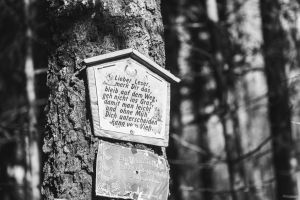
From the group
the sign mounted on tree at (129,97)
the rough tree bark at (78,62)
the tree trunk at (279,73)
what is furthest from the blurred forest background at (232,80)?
the sign mounted on tree at (129,97)

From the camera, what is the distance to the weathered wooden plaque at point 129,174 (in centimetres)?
212

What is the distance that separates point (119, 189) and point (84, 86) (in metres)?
0.48

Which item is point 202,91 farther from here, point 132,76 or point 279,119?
point 132,76

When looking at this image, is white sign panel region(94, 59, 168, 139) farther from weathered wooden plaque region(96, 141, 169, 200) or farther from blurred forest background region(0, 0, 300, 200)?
blurred forest background region(0, 0, 300, 200)

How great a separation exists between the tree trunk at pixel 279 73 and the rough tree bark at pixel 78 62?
179 inches

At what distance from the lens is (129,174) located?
2.17 m

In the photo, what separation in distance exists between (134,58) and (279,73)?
4899 millimetres

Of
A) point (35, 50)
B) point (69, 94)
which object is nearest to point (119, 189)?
point (69, 94)

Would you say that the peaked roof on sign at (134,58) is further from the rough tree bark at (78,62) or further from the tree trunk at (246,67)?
the tree trunk at (246,67)

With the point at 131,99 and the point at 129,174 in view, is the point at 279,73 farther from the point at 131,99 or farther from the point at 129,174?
the point at 129,174

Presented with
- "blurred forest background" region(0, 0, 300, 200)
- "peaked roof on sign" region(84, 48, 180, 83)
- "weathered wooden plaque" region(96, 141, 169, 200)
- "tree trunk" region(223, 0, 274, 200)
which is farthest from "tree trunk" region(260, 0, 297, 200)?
"weathered wooden plaque" region(96, 141, 169, 200)

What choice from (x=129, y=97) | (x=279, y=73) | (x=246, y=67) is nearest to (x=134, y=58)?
(x=129, y=97)

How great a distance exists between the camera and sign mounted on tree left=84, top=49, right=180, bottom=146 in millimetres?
2193

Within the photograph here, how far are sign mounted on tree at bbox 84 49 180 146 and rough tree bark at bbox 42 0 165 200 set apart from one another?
74 mm
